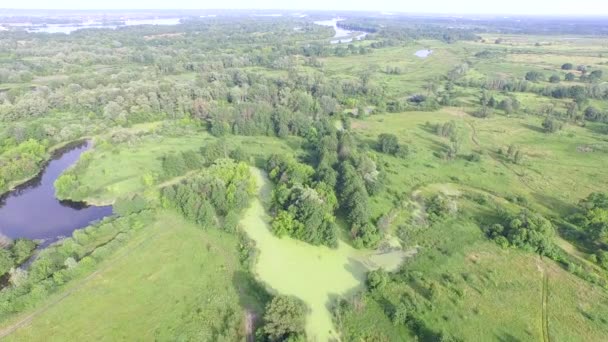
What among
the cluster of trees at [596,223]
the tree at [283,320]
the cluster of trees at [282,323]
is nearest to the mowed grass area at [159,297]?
the cluster of trees at [282,323]

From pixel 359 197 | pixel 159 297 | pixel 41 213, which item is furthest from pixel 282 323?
pixel 41 213

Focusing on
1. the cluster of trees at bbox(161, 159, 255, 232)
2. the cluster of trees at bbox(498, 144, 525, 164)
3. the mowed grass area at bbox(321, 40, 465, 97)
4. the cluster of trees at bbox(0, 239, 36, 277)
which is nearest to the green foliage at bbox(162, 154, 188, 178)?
the cluster of trees at bbox(161, 159, 255, 232)

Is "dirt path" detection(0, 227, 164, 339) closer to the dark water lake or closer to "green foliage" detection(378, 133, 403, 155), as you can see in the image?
the dark water lake

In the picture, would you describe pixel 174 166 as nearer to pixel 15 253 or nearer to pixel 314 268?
pixel 15 253

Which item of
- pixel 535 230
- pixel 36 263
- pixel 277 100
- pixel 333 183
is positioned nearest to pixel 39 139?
pixel 36 263

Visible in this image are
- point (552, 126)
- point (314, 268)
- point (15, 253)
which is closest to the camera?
point (15, 253)
